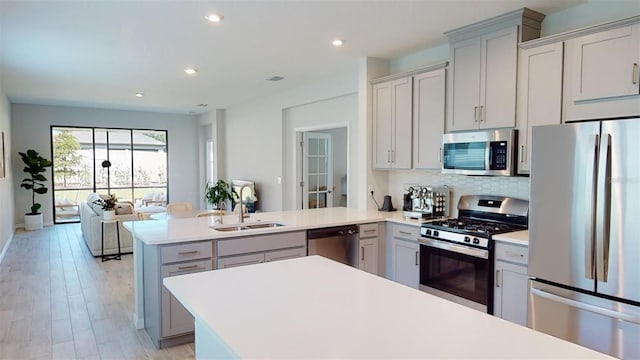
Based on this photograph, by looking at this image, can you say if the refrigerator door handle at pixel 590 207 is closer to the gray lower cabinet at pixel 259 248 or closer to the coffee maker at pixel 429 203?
the coffee maker at pixel 429 203

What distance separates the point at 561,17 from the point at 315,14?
2007 mm

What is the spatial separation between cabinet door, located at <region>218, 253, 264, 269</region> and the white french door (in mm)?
3515

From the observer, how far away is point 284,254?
3594 millimetres

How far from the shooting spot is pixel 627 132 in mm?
2322

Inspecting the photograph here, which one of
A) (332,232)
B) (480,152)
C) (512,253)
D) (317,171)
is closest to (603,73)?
(480,152)

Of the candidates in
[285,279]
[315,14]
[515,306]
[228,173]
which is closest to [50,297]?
[285,279]

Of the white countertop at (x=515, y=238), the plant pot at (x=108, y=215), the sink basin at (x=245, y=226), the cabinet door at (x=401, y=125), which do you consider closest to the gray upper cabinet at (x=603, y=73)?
the white countertop at (x=515, y=238)

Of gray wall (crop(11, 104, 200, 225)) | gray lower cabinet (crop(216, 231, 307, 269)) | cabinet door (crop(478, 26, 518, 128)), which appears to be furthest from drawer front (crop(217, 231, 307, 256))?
gray wall (crop(11, 104, 200, 225))

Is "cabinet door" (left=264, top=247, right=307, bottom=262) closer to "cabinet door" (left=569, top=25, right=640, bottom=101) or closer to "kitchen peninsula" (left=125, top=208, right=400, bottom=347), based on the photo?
"kitchen peninsula" (left=125, top=208, right=400, bottom=347)

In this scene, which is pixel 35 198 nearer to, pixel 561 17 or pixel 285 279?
pixel 285 279

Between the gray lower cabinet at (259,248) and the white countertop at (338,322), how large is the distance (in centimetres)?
132

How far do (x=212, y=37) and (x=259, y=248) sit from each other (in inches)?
83.2

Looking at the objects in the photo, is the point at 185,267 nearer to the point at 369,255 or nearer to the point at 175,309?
the point at 175,309

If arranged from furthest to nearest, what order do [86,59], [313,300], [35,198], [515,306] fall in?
[35,198] < [86,59] < [515,306] < [313,300]
